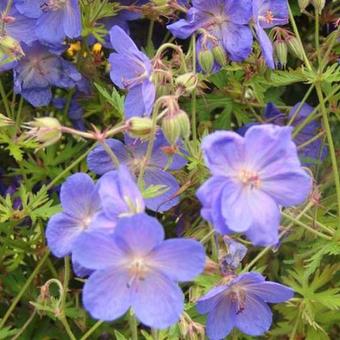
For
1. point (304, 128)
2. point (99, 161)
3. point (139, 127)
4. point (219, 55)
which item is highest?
point (139, 127)

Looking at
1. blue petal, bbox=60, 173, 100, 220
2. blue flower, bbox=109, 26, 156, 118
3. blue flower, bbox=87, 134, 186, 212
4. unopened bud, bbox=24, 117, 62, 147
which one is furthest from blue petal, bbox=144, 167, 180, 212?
unopened bud, bbox=24, 117, 62, 147

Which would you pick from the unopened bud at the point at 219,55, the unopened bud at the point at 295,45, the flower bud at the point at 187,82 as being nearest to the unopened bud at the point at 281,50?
the unopened bud at the point at 295,45

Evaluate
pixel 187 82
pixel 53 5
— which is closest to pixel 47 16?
pixel 53 5

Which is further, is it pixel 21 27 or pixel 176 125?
pixel 21 27

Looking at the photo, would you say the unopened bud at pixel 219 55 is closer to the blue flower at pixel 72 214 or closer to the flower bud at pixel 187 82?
the flower bud at pixel 187 82

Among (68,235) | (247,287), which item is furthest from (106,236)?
(247,287)

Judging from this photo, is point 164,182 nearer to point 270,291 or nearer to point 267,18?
point 270,291
